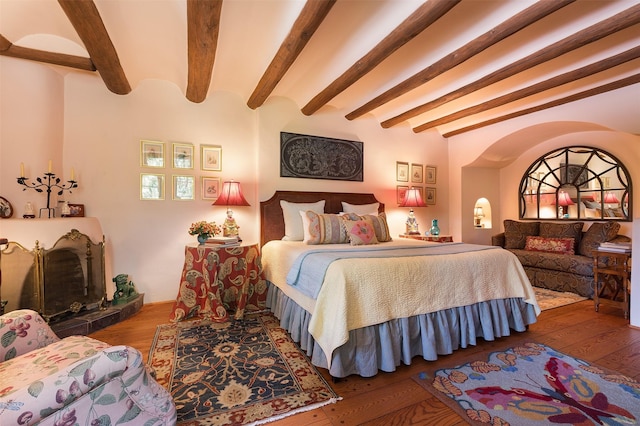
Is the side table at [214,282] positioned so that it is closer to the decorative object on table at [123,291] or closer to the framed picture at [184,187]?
the decorative object on table at [123,291]

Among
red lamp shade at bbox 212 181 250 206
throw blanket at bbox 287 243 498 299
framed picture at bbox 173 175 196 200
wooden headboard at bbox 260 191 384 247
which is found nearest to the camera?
throw blanket at bbox 287 243 498 299

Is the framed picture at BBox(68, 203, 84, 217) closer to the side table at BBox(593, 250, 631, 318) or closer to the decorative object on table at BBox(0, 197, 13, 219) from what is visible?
the decorative object on table at BBox(0, 197, 13, 219)

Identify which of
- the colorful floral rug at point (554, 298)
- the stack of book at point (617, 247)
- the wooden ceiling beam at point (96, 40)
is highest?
the wooden ceiling beam at point (96, 40)

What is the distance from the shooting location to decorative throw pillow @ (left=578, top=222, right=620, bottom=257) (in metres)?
3.68

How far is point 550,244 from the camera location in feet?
13.5

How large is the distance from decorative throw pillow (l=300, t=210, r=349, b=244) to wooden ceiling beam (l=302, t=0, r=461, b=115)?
1388 mm

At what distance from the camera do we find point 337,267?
1.81 metres

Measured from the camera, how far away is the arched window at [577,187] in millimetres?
3922

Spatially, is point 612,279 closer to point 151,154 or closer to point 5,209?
point 151,154

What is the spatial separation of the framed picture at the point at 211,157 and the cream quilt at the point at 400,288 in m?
1.74

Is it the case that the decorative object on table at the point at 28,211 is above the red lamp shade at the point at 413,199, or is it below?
below

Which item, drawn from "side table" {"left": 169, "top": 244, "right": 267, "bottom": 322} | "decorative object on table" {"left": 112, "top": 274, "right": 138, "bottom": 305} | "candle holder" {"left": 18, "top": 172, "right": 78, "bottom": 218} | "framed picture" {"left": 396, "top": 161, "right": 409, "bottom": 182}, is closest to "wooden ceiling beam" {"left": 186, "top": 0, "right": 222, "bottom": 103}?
"candle holder" {"left": 18, "top": 172, "right": 78, "bottom": 218}

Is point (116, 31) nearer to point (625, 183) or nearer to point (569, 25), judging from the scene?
point (569, 25)

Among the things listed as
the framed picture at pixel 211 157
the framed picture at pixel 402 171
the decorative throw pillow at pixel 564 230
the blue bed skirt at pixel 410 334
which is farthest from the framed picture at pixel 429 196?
the framed picture at pixel 211 157
